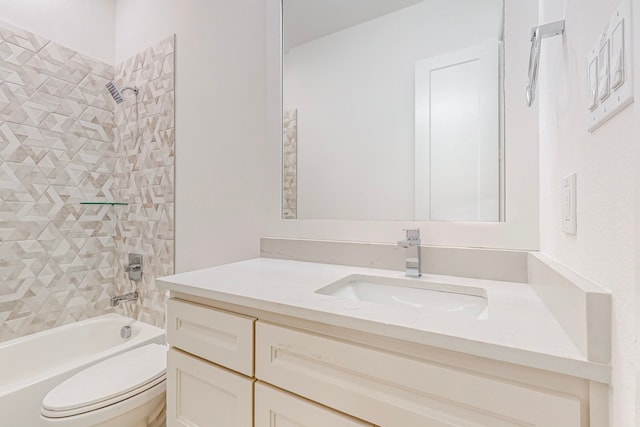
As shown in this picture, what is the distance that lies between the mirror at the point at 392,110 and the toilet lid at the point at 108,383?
0.86 meters

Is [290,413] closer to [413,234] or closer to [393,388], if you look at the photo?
[393,388]

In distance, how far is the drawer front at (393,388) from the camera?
1.55 feet

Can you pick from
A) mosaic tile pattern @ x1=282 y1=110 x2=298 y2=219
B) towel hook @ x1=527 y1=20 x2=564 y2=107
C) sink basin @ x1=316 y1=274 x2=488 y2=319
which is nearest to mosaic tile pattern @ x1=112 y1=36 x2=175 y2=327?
mosaic tile pattern @ x1=282 y1=110 x2=298 y2=219

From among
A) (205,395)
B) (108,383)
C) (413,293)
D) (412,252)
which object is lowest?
(108,383)

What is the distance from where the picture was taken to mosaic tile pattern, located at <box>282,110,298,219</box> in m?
1.38

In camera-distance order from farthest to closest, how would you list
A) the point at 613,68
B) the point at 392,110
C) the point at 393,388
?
1. the point at 392,110
2. the point at 393,388
3. the point at 613,68

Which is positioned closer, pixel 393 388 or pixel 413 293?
pixel 393 388

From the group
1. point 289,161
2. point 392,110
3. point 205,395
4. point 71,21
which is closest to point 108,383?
point 205,395

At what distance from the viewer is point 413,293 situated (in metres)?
0.94

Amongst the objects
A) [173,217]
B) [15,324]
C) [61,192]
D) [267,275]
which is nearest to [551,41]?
[267,275]

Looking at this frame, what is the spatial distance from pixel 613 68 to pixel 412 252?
0.70m

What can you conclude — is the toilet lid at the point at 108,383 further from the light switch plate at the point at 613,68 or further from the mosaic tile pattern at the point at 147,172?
the light switch plate at the point at 613,68

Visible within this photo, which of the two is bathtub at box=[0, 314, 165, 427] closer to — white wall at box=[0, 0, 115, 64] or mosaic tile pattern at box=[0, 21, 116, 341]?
mosaic tile pattern at box=[0, 21, 116, 341]

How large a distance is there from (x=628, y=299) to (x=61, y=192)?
2.36 meters
